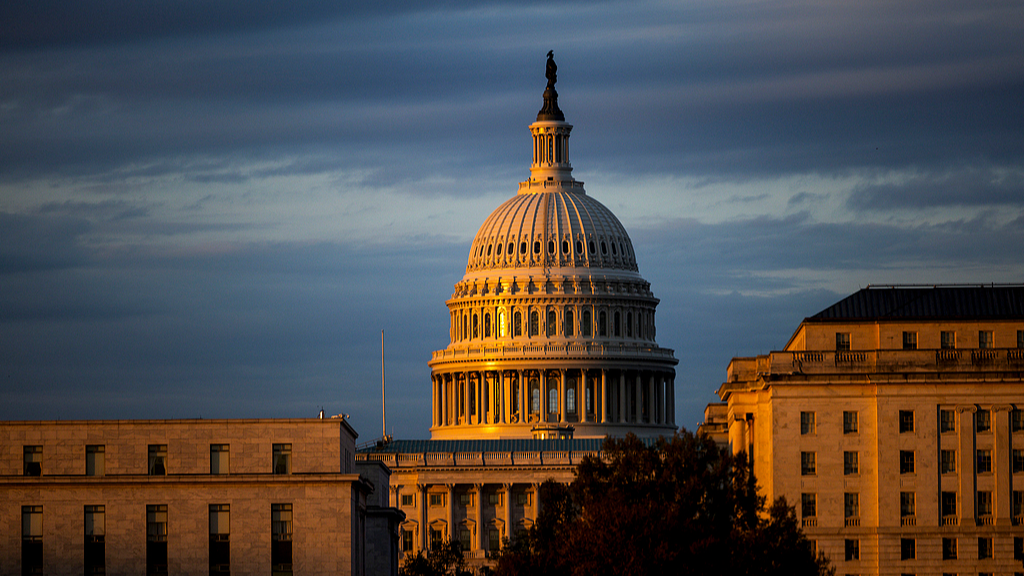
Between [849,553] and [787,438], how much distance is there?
805cm

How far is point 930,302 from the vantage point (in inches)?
7466

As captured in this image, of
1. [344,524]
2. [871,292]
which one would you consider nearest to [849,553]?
[871,292]

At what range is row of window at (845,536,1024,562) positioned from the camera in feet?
582

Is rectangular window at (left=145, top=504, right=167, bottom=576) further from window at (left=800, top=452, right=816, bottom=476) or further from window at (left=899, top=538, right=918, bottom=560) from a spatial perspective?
window at (left=899, top=538, right=918, bottom=560)

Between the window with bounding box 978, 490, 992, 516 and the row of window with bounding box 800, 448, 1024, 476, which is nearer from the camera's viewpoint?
the window with bounding box 978, 490, 992, 516

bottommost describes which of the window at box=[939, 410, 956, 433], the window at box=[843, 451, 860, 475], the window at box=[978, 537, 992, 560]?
the window at box=[978, 537, 992, 560]

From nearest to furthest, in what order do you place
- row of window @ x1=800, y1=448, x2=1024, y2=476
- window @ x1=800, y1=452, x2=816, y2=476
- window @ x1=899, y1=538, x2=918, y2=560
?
window @ x1=899, y1=538, x2=918, y2=560, row of window @ x1=800, y1=448, x2=1024, y2=476, window @ x1=800, y1=452, x2=816, y2=476

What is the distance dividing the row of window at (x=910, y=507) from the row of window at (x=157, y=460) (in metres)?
32.0

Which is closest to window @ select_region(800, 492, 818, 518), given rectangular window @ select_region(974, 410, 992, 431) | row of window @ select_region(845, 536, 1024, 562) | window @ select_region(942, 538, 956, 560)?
row of window @ select_region(845, 536, 1024, 562)

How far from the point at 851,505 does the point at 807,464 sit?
375 centimetres

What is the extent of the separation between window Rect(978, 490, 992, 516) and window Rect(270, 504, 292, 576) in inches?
1641

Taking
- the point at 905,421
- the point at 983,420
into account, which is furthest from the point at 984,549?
the point at 905,421

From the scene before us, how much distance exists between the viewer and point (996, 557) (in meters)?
177

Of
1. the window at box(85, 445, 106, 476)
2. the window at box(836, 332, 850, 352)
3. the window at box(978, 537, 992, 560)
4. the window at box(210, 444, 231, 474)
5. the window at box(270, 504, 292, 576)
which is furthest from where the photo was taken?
the window at box(836, 332, 850, 352)
